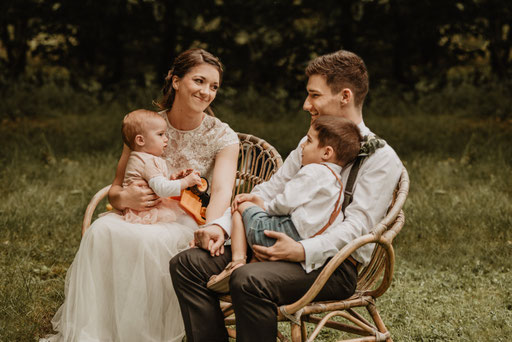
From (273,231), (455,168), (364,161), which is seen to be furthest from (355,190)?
(455,168)

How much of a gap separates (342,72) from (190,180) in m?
0.85

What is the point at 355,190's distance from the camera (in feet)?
8.20

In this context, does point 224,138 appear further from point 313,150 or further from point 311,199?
point 311,199

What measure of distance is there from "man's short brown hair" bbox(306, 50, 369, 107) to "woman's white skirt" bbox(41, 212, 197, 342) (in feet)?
3.35

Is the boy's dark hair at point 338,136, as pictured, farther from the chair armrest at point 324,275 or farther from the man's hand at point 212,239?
the man's hand at point 212,239

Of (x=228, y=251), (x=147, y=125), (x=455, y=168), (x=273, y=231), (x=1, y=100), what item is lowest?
(x=1, y=100)

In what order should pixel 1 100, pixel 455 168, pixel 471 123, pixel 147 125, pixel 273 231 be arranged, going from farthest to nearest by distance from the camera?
pixel 1 100 < pixel 471 123 < pixel 455 168 < pixel 147 125 < pixel 273 231

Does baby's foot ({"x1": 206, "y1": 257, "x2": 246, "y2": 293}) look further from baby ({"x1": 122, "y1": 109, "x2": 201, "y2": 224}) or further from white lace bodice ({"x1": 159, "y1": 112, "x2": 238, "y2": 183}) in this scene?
white lace bodice ({"x1": 159, "y1": 112, "x2": 238, "y2": 183})

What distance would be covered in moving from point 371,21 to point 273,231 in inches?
281

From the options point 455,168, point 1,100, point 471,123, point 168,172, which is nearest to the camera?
point 168,172

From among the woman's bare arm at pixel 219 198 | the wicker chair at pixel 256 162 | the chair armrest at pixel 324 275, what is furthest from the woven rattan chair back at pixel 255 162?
the chair armrest at pixel 324 275

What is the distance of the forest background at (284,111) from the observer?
3.79 m

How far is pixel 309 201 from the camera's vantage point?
7.86 feet

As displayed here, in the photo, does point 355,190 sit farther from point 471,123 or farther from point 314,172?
point 471,123
